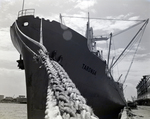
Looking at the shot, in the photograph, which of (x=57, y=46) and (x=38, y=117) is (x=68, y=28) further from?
(x=38, y=117)

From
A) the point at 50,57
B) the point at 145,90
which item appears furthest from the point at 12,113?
the point at 145,90

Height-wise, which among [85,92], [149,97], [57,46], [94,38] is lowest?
[149,97]

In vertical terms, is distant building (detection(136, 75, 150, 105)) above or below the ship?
below

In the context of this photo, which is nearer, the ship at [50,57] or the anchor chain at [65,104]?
the anchor chain at [65,104]

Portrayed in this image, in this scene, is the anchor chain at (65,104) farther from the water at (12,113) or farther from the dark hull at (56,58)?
Result: the water at (12,113)

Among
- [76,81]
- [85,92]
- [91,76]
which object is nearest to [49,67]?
[76,81]

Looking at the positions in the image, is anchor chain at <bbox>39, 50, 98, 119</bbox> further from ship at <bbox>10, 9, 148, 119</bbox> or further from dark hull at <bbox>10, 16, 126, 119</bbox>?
dark hull at <bbox>10, 16, 126, 119</bbox>

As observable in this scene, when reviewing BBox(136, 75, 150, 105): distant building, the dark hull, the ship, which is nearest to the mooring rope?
the ship

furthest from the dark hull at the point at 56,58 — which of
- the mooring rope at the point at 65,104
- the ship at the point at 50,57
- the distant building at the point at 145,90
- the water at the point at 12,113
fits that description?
the distant building at the point at 145,90

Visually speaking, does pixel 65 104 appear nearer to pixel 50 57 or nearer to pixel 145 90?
pixel 50 57

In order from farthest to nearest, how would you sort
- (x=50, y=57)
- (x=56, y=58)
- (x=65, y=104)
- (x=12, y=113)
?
(x=12, y=113)
(x=56, y=58)
(x=50, y=57)
(x=65, y=104)

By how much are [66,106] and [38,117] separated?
18.7 ft

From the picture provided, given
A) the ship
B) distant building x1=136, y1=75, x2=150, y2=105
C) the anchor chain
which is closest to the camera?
the anchor chain

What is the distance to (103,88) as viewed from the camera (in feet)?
36.7
